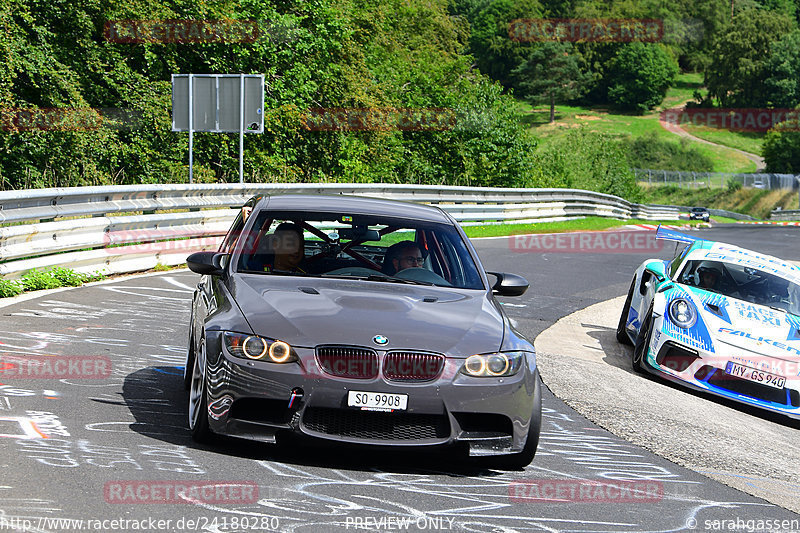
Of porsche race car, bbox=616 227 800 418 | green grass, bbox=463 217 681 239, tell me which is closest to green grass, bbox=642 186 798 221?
green grass, bbox=463 217 681 239

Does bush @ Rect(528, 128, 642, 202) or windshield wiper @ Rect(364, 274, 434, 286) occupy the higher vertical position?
windshield wiper @ Rect(364, 274, 434, 286)

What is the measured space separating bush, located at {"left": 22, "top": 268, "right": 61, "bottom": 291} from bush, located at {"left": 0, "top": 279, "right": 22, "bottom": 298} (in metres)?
0.28

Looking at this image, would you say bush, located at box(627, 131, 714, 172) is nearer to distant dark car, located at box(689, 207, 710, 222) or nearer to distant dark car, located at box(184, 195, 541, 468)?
distant dark car, located at box(689, 207, 710, 222)

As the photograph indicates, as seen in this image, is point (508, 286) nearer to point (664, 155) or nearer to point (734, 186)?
point (734, 186)

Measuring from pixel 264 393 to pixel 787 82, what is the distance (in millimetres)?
159858

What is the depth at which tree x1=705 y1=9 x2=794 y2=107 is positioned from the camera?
Result: 159875 mm

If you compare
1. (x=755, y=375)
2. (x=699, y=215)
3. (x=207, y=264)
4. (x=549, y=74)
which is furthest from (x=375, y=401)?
(x=549, y=74)

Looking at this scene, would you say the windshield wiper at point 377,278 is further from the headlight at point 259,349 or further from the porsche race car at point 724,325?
the porsche race car at point 724,325

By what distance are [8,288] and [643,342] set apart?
628cm

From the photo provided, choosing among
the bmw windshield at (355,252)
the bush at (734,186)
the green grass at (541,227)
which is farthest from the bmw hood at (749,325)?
the bush at (734,186)

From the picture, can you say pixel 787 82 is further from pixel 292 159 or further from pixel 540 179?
pixel 292 159

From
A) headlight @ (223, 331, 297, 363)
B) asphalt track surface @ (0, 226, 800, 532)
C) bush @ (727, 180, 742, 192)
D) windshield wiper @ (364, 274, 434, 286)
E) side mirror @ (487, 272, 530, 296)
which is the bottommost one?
bush @ (727, 180, 742, 192)

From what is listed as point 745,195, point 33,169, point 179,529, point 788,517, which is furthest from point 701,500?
point 745,195

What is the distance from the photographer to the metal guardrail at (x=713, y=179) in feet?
305
